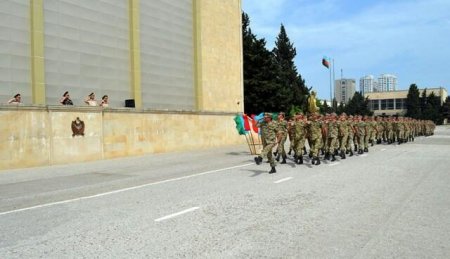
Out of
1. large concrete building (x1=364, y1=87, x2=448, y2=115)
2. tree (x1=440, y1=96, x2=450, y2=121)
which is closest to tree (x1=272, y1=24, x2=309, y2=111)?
tree (x1=440, y1=96, x2=450, y2=121)

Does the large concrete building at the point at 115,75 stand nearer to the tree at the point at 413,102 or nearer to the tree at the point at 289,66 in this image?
the tree at the point at 289,66

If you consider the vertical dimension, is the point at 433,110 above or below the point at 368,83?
below

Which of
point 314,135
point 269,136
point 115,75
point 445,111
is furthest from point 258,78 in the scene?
point 445,111

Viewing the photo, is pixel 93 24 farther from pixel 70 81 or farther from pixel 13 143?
pixel 13 143

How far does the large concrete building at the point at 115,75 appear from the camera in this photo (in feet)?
59.8

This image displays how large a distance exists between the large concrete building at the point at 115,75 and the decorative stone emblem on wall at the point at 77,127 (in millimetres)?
224

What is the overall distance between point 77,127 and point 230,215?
12899mm

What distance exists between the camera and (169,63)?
28234mm

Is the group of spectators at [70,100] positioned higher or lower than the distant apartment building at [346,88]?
lower

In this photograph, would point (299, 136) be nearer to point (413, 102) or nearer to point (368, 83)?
point (413, 102)

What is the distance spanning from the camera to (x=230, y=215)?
25.0ft

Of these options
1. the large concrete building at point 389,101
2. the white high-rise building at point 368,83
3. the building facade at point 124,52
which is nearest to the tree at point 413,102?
the large concrete building at point 389,101

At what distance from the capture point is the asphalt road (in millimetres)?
5684

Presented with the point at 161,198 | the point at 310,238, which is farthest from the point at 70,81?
the point at 310,238
